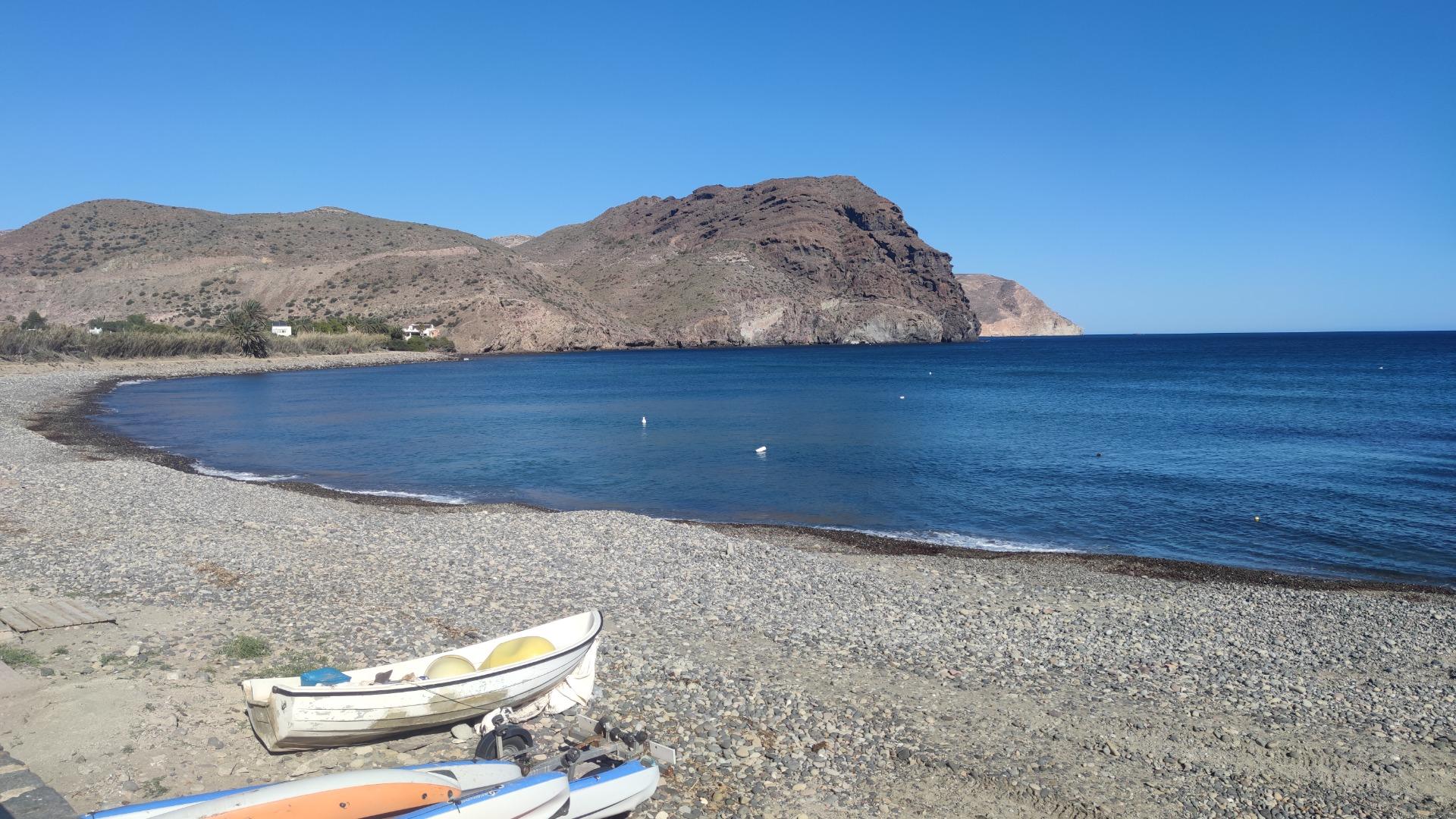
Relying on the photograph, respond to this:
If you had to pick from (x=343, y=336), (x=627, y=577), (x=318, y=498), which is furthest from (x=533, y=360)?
(x=627, y=577)

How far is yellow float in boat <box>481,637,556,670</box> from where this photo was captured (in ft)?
25.6

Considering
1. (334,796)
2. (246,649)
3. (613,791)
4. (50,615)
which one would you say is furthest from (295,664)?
(613,791)

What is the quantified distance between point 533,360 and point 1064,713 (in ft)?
367

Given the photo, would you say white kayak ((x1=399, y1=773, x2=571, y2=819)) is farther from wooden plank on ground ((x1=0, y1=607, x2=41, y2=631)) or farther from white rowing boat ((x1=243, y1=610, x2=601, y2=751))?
wooden plank on ground ((x1=0, y1=607, x2=41, y2=631))

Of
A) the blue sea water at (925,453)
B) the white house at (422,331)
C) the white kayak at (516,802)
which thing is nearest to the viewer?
the white kayak at (516,802)

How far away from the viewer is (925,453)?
34562mm

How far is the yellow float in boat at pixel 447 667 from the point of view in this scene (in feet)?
24.5

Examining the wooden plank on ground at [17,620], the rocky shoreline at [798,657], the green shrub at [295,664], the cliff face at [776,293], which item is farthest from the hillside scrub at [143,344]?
the green shrub at [295,664]

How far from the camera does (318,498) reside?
22.7 meters

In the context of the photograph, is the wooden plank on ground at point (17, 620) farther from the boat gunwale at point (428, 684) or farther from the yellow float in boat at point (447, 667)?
the yellow float in boat at point (447, 667)

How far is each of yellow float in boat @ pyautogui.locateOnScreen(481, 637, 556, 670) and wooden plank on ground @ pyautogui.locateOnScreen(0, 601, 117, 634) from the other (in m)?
5.39

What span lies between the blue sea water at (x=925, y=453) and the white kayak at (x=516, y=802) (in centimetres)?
1596

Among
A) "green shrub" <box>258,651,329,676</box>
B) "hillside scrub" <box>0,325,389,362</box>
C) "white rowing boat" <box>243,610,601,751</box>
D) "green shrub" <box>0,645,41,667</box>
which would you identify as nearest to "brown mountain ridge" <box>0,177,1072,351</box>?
"hillside scrub" <box>0,325,389,362</box>

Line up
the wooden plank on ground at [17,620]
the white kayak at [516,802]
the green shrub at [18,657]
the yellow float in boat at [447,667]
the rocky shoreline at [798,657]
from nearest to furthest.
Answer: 1. the white kayak at [516,802]
2. the rocky shoreline at [798,657]
3. the yellow float in boat at [447,667]
4. the green shrub at [18,657]
5. the wooden plank on ground at [17,620]
